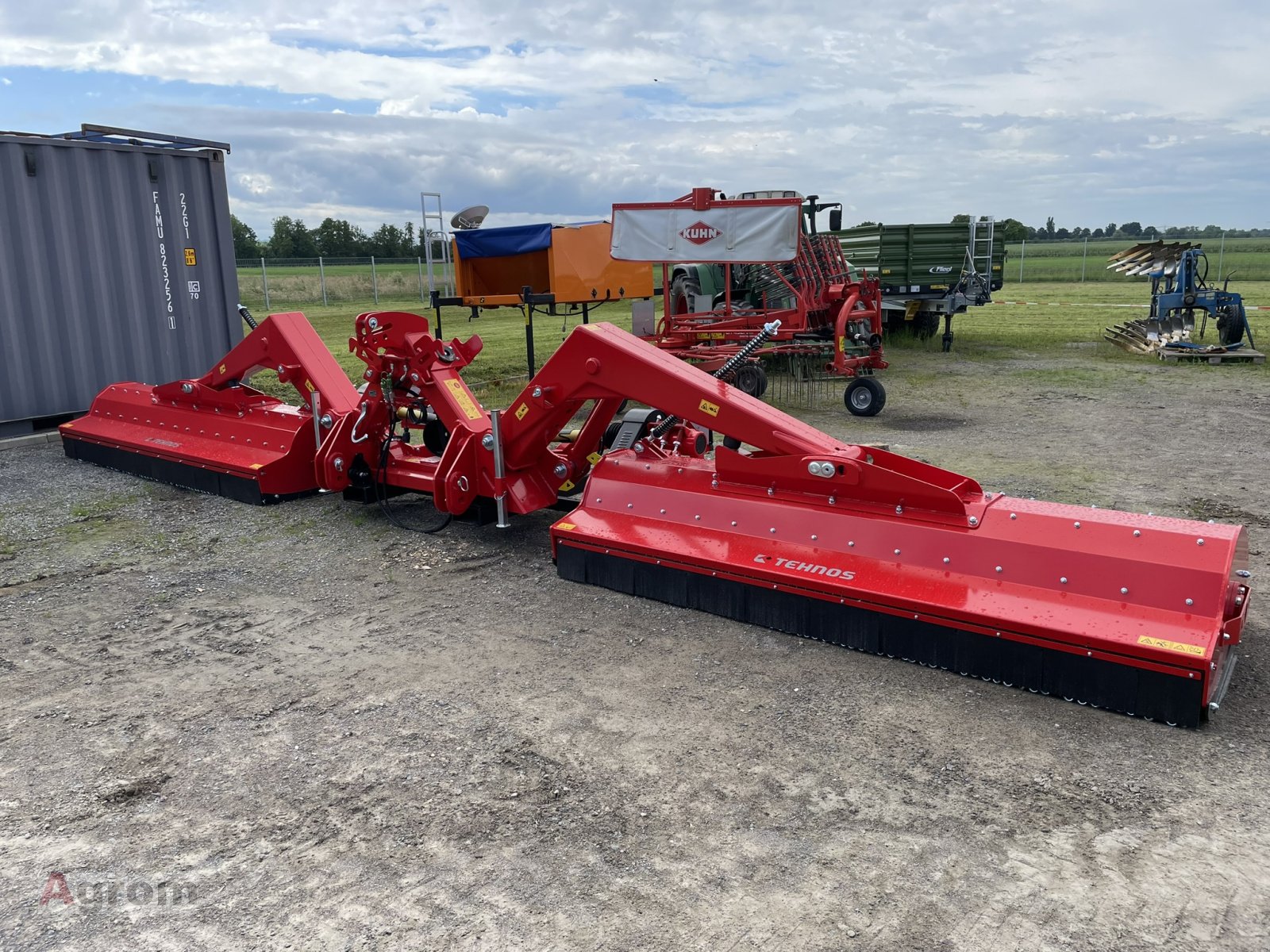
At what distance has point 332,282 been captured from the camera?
3106 cm

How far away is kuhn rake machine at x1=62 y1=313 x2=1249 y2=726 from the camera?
373 cm

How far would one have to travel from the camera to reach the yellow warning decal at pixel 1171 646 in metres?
3.48

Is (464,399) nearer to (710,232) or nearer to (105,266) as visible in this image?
(105,266)

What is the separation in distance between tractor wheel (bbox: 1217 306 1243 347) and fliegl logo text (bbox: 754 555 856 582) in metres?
13.6

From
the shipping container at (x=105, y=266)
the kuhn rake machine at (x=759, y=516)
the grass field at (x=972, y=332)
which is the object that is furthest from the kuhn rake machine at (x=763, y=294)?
the kuhn rake machine at (x=759, y=516)

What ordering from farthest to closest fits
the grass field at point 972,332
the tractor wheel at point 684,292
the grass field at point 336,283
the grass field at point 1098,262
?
the grass field at point 1098,262 → the grass field at point 336,283 → the grass field at point 972,332 → the tractor wheel at point 684,292

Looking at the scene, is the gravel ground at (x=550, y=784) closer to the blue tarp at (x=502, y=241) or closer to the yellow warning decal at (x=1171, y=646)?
the yellow warning decal at (x=1171, y=646)

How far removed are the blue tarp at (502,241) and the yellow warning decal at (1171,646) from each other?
957 cm

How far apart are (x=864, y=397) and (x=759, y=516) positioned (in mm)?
6421

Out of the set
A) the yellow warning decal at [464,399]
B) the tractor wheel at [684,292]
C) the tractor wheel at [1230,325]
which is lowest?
the tractor wheel at [1230,325]

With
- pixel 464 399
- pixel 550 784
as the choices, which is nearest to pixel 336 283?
pixel 464 399

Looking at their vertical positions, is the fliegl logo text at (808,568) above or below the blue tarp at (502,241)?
below

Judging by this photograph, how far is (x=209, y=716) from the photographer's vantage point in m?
3.88

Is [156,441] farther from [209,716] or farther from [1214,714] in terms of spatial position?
[1214,714]
